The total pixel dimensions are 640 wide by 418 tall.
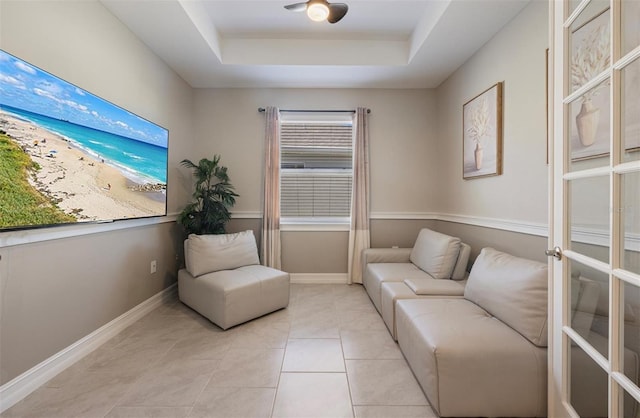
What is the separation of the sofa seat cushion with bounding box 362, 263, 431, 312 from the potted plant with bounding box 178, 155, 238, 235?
73.9 inches

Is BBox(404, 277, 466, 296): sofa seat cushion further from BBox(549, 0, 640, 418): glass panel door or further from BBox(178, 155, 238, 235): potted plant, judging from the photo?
BBox(178, 155, 238, 235): potted plant

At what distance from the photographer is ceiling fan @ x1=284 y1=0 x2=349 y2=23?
1.89 m

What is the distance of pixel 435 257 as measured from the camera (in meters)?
2.58

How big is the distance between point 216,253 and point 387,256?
6.53 ft

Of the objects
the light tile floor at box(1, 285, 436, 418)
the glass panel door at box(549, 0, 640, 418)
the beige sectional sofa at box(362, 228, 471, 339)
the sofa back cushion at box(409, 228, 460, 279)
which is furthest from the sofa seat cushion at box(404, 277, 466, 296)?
the glass panel door at box(549, 0, 640, 418)

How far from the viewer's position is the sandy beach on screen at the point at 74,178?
149cm

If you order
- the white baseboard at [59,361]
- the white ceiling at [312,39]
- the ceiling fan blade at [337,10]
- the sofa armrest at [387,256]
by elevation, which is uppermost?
the white ceiling at [312,39]

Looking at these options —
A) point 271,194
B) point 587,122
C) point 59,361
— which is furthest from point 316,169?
point 59,361

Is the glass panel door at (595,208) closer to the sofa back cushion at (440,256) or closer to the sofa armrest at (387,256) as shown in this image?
the sofa back cushion at (440,256)

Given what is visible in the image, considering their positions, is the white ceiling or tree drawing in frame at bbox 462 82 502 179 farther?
tree drawing in frame at bbox 462 82 502 179

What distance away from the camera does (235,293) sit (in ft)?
7.62

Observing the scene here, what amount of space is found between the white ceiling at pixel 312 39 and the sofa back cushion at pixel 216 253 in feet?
6.40

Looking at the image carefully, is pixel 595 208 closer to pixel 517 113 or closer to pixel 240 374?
pixel 517 113

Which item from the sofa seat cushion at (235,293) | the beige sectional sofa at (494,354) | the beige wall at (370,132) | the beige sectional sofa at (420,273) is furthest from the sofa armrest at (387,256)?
the beige sectional sofa at (494,354)
